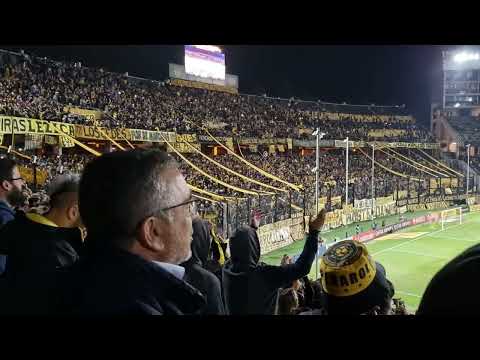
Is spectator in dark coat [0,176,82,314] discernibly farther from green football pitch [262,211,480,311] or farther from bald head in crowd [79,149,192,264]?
green football pitch [262,211,480,311]

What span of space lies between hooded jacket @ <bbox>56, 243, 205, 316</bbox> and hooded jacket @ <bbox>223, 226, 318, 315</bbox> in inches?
54.8

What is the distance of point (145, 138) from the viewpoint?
834 centimetres

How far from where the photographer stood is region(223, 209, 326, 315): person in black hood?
97.0 inches

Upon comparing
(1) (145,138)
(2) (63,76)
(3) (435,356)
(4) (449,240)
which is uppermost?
(2) (63,76)

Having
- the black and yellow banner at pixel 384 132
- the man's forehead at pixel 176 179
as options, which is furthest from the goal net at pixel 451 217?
the man's forehead at pixel 176 179

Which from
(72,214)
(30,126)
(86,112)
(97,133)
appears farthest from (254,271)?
(86,112)

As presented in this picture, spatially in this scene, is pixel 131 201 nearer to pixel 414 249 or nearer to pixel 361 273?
pixel 361 273

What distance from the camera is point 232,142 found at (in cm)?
998

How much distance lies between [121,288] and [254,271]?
4.98ft

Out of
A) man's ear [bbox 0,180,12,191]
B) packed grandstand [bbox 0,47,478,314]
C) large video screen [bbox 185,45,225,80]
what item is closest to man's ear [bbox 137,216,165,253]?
man's ear [bbox 0,180,12,191]

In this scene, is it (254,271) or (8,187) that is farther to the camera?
(8,187)

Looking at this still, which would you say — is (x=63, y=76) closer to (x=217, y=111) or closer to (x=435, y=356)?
(x=217, y=111)
